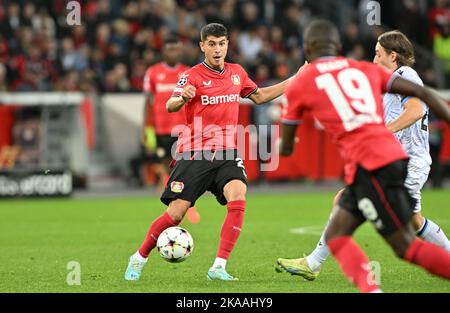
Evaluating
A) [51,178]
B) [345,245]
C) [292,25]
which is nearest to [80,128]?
[51,178]

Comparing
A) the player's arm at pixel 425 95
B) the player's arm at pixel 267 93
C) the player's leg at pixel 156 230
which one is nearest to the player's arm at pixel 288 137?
the player's arm at pixel 425 95

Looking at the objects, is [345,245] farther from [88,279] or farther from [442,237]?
[88,279]

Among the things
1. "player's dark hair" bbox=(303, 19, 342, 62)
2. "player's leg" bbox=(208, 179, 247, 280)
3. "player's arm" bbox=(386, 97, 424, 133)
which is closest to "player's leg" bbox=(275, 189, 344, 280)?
"player's leg" bbox=(208, 179, 247, 280)

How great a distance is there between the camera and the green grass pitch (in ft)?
29.0

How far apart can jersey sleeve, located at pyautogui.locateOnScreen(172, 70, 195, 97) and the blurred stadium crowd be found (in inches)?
533

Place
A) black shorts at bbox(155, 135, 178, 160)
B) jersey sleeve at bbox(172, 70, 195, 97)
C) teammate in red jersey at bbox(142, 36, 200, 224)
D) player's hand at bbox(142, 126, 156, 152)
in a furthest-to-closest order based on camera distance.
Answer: player's hand at bbox(142, 126, 156, 152), black shorts at bbox(155, 135, 178, 160), teammate in red jersey at bbox(142, 36, 200, 224), jersey sleeve at bbox(172, 70, 195, 97)

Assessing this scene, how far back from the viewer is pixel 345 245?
23.3ft

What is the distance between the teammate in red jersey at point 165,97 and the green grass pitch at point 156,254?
3.87 feet

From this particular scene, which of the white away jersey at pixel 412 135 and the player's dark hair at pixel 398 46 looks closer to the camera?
the player's dark hair at pixel 398 46

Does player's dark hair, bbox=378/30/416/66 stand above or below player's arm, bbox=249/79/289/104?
above

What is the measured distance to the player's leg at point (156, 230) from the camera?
928 cm

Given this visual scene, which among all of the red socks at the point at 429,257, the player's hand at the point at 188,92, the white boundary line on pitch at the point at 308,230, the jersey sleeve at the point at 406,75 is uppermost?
the jersey sleeve at the point at 406,75

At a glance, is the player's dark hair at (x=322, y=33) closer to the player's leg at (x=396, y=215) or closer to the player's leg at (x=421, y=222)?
the player's leg at (x=396, y=215)

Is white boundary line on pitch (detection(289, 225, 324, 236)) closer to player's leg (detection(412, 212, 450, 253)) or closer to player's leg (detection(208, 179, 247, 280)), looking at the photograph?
player's leg (detection(412, 212, 450, 253))
